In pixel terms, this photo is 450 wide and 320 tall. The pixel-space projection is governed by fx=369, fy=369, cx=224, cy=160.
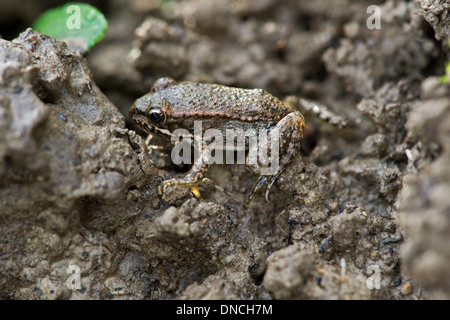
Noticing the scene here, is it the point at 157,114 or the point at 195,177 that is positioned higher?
the point at 157,114

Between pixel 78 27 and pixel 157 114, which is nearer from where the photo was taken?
pixel 157 114

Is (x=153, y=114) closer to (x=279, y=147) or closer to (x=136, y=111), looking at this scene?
(x=136, y=111)

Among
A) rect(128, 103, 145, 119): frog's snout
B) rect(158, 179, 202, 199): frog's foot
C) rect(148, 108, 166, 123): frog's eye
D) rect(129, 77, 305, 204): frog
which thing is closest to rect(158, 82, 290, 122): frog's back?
rect(129, 77, 305, 204): frog

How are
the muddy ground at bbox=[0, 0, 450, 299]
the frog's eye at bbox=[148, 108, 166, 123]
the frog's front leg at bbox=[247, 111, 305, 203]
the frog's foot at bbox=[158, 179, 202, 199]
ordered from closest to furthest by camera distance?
the muddy ground at bbox=[0, 0, 450, 299], the frog's foot at bbox=[158, 179, 202, 199], the frog's front leg at bbox=[247, 111, 305, 203], the frog's eye at bbox=[148, 108, 166, 123]

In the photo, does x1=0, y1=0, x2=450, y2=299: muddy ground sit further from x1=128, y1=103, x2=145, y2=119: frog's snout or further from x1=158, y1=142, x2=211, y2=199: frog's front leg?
x1=128, y1=103, x2=145, y2=119: frog's snout

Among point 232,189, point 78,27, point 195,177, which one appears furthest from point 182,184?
point 78,27

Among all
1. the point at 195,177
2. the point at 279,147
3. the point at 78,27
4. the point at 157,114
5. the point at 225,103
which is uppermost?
the point at 78,27
